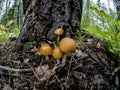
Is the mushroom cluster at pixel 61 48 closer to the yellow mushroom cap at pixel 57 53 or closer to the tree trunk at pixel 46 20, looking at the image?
the yellow mushroom cap at pixel 57 53

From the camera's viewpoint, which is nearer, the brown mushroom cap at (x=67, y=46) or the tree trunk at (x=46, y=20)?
the brown mushroom cap at (x=67, y=46)

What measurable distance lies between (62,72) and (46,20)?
392 millimetres

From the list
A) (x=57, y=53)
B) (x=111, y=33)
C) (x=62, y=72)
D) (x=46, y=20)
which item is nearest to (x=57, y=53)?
(x=57, y=53)

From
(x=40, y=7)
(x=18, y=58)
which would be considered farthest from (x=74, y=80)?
(x=40, y=7)

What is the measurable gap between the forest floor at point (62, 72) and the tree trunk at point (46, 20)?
0.13m

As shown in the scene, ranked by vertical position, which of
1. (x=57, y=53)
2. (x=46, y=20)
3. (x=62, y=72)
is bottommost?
(x=62, y=72)

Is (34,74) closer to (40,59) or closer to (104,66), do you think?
(40,59)

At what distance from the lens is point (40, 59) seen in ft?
5.49

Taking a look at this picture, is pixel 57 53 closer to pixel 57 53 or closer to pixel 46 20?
pixel 57 53

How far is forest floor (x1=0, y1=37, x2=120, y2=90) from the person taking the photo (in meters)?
1.53

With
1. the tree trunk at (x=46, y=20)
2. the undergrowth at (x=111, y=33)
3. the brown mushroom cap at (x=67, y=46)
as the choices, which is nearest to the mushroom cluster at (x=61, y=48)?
the brown mushroom cap at (x=67, y=46)

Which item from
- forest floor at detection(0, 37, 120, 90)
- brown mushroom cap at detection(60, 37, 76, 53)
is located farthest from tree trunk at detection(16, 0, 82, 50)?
brown mushroom cap at detection(60, 37, 76, 53)

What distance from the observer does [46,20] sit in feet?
5.77

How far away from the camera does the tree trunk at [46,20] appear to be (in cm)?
176
